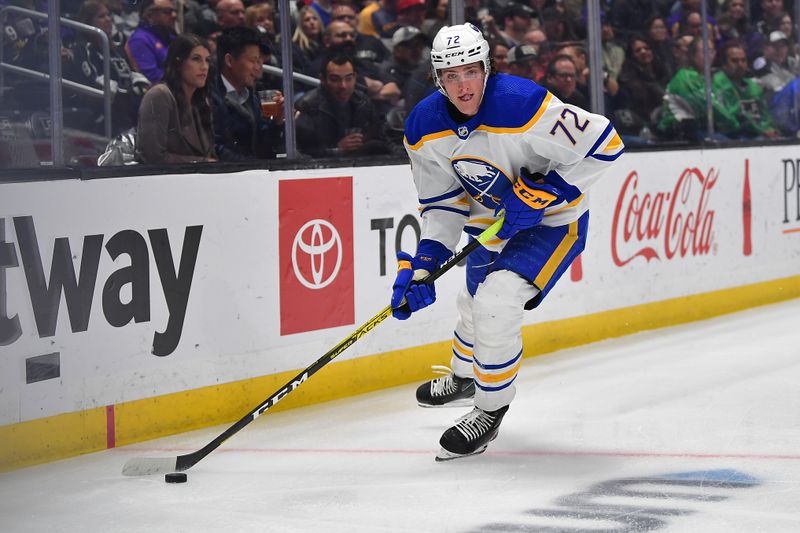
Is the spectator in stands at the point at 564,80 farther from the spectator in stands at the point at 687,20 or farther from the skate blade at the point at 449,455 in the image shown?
the skate blade at the point at 449,455

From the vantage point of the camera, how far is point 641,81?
655cm

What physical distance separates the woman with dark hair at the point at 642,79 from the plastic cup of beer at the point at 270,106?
2280mm

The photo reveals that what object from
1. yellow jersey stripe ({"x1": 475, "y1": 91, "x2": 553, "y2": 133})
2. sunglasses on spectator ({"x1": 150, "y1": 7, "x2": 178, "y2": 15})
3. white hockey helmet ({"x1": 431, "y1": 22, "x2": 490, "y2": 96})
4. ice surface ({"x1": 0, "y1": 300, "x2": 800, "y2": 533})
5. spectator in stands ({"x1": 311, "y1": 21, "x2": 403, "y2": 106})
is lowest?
ice surface ({"x1": 0, "y1": 300, "x2": 800, "y2": 533})


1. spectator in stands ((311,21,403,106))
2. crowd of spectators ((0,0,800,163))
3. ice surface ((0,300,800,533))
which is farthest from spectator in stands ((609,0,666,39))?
ice surface ((0,300,800,533))

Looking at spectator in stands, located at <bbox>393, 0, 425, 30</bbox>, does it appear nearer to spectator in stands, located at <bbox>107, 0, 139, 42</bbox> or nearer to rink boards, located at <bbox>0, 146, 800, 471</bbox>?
rink boards, located at <bbox>0, 146, 800, 471</bbox>

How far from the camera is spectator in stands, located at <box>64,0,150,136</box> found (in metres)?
4.05

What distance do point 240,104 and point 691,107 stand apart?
119 inches

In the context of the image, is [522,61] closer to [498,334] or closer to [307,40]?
[307,40]

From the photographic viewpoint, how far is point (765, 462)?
3555mm

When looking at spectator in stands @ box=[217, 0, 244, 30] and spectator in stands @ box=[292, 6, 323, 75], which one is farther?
spectator in stands @ box=[292, 6, 323, 75]

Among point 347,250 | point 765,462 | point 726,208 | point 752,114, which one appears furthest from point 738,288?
point 765,462

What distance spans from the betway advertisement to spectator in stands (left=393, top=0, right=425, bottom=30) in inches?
27.8

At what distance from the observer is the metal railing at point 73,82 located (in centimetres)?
381

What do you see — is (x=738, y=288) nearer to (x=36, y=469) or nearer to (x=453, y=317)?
(x=453, y=317)
